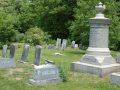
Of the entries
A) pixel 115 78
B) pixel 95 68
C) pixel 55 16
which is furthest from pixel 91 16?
pixel 55 16

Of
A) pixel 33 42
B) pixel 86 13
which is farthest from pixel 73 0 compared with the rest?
pixel 86 13

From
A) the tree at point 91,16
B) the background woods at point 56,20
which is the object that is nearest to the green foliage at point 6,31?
the background woods at point 56,20

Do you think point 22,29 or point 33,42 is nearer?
point 33,42

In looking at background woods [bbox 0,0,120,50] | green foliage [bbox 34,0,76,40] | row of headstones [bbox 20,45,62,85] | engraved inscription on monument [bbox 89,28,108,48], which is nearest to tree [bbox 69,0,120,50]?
background woods [bbox 0,0,120,50]

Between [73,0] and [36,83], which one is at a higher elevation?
[73,0]

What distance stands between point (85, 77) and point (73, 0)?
25.8 m

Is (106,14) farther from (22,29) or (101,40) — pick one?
(22,29)

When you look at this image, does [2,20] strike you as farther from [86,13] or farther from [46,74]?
[46,74]

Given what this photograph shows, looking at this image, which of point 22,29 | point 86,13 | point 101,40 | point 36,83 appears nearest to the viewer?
point 36,83

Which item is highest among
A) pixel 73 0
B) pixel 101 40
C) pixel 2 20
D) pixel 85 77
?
pixel 73 0

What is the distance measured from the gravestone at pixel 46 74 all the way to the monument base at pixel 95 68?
177 cm

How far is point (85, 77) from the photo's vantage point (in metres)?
8.82

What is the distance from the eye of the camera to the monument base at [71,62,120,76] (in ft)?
29.2

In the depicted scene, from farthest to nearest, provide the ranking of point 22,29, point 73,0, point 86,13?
point 22,29 < point 73,0 < point 86,13
